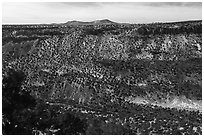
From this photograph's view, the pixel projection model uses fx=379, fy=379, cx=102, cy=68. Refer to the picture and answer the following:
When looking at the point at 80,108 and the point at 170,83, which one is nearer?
the point at 80,108

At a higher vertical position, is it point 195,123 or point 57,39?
point 57,39

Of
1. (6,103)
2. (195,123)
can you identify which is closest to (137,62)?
(195,123)

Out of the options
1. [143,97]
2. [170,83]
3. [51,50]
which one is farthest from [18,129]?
[51,50]

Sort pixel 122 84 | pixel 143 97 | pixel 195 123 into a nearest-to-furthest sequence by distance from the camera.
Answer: pixel 195 123 < pixel 143 97 < pixel 122 84

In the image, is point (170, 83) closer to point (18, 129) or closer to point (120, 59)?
point (120, 59)

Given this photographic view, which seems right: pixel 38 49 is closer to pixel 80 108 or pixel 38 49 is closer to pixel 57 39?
pixel 57 39

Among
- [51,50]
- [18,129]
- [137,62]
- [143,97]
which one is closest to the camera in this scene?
[18,129]
